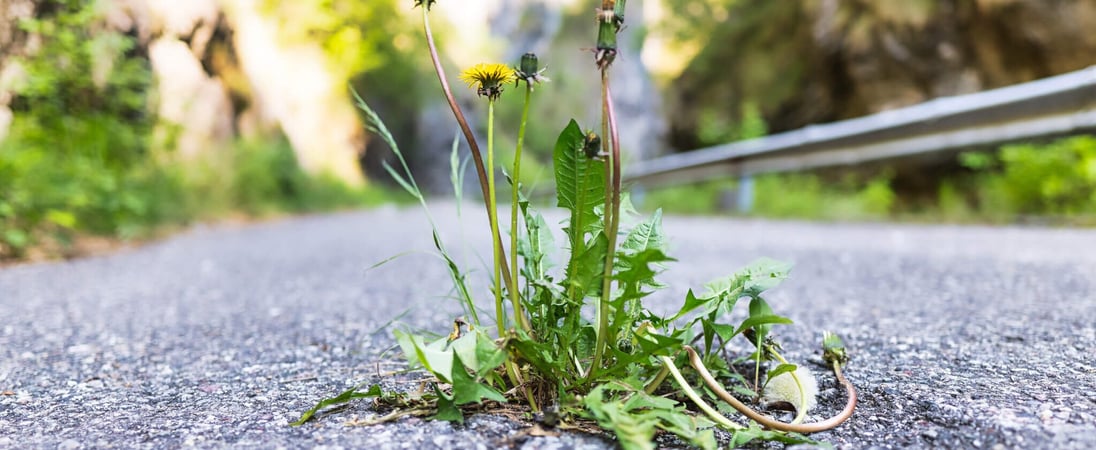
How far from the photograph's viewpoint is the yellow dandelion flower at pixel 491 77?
2.56 feet

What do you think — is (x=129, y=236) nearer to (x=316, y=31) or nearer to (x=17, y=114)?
(x=17, y=114)

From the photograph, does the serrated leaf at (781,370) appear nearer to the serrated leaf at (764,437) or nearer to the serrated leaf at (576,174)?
the serrated leaf at (764,437)

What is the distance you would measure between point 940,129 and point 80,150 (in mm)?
5450

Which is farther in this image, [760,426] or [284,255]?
[284,255]

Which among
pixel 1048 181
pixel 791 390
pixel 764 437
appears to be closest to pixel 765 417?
pixel 764 437

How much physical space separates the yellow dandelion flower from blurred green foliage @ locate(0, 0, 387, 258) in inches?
115

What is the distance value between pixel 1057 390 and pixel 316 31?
14529 mm

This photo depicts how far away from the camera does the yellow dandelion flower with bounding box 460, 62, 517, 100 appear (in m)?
0.78

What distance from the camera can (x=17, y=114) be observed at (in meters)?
3.50

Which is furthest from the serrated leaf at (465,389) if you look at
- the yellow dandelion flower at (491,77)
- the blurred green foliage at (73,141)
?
the blurred green foliage at (73,141)

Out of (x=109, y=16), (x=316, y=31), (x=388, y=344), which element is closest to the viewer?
(x=388, y=344)

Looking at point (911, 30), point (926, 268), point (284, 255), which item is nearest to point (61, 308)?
point (284, 255)

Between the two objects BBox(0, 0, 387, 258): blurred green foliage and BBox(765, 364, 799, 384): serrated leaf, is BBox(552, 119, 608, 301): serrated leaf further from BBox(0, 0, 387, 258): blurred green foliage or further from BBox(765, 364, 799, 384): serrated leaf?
BBox(0, 0, 387, 258): blurred green foliage

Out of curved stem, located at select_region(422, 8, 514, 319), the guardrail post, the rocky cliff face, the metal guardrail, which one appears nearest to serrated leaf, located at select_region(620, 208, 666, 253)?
curved stem, located at select_region(422, 8, 514, 319)
